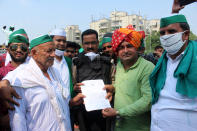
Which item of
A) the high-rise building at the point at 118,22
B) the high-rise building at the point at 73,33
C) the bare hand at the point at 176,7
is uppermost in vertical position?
the high-rise building at the point at 118,22

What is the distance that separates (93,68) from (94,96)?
0.59 meters

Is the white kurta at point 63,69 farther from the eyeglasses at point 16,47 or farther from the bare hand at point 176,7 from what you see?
the bare hand at point 176,7

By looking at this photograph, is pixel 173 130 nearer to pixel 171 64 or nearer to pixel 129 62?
pixel 171 64

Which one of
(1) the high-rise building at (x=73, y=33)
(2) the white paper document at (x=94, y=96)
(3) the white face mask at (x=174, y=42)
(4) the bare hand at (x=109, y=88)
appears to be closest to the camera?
(3) the white face mask at (x=174, y=42)

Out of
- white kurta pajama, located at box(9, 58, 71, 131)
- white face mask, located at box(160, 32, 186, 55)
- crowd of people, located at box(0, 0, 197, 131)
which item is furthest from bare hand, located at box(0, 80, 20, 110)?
white face mask, located at box(160, 32, 186, 55)

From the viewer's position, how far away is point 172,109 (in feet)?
6.92

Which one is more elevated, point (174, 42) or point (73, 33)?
point (174, 42)

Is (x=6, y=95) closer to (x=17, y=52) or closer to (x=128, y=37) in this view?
(x=128, y=37)

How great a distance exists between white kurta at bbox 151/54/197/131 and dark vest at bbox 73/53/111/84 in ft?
3.55

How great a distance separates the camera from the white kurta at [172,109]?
1.98 metres

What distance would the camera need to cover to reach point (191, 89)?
1.92 metres

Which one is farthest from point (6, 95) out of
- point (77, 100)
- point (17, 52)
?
point (17, 52)

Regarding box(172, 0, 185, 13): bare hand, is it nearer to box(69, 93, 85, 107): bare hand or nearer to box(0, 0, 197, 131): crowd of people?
box(0, 0, 197, 131): crowd of people

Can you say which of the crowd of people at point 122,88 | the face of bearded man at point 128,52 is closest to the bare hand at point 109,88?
the crowd of people at point 122,88
